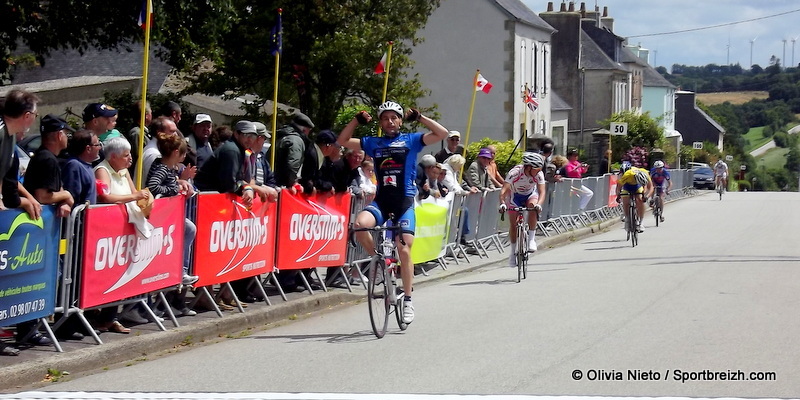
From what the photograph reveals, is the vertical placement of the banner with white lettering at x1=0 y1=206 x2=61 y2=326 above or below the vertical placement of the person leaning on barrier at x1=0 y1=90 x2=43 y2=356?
below

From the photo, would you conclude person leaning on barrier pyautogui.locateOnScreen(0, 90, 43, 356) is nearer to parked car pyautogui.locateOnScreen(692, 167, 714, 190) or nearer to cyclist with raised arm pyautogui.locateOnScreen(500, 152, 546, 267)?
cyclist with raised arm pyautogui.locateOnScreen(500, 152, 546, 267)

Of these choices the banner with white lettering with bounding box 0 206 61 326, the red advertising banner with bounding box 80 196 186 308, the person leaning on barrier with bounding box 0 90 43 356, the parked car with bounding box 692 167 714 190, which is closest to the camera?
the banner with white lettering with bounding box 0 206 61 326

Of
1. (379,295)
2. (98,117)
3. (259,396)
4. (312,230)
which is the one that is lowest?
(259,396)

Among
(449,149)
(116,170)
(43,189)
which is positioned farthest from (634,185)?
(43,189)

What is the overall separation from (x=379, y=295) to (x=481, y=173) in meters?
9.76

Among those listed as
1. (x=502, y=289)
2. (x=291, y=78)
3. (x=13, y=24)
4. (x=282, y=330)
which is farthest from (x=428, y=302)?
(x=291, y=78)

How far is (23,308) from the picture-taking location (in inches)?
321

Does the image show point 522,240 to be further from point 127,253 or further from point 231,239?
point 127,253

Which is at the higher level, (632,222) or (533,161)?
(533,161)

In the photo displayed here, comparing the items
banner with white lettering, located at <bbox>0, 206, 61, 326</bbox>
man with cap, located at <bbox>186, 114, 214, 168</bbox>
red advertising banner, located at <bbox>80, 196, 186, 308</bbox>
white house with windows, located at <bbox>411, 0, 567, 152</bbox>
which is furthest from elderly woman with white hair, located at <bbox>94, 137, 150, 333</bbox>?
white house with windows, located at <bbox>411, 0, 567, 152</bbox>

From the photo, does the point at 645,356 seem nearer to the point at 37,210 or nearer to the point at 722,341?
the point at 722,341

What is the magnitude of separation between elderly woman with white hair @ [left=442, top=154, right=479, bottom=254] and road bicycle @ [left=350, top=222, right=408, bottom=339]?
6.78m

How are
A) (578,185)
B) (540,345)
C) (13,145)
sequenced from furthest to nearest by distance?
(578,185) < (540,345) < (13,145)

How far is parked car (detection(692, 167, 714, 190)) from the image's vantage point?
2847 inches
